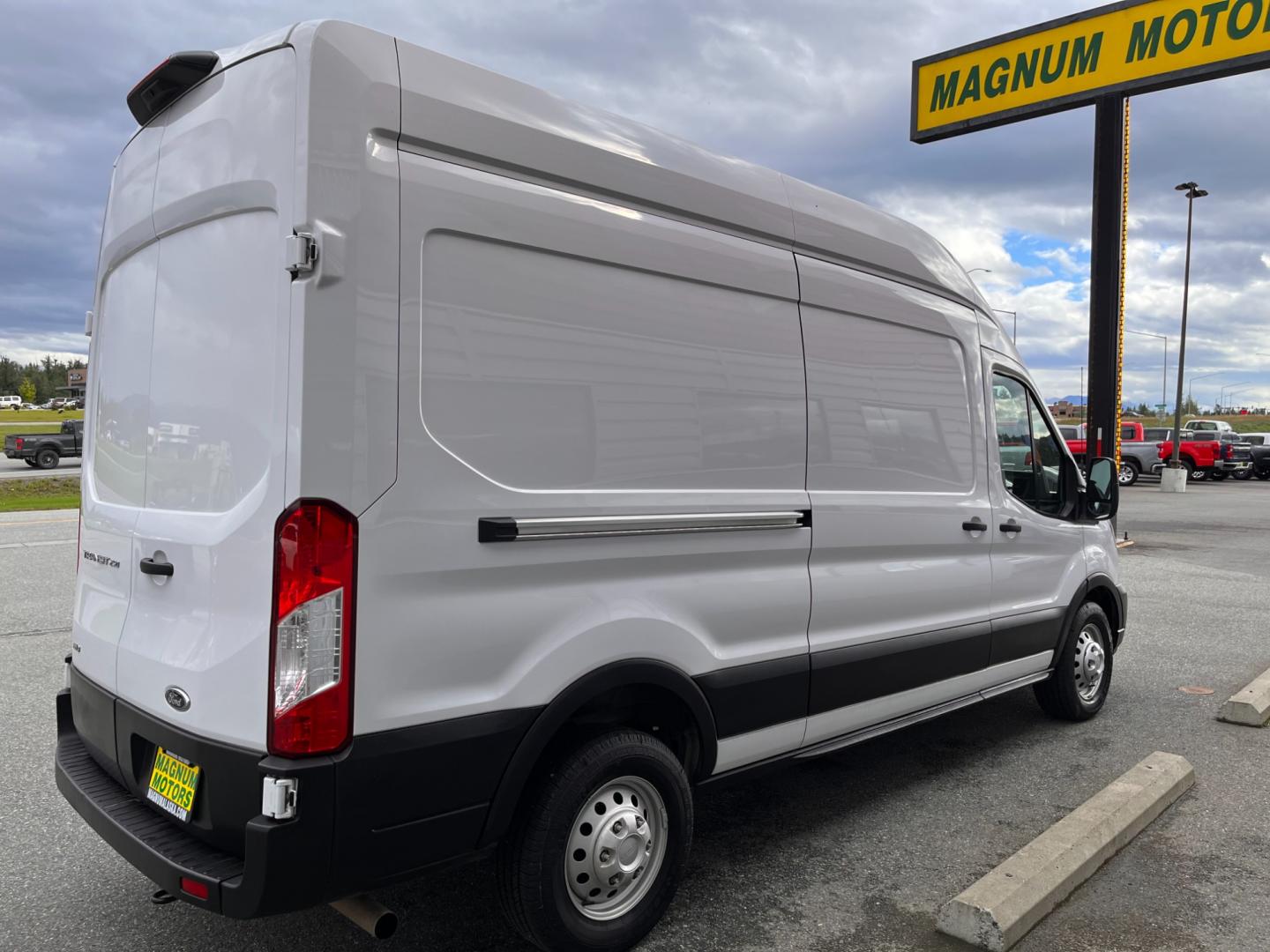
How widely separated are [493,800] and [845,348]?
2.26 metres

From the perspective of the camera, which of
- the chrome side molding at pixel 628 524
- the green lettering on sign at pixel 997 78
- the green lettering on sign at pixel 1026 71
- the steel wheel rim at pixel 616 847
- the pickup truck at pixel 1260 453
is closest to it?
the chrome side molding at pixel 628 524

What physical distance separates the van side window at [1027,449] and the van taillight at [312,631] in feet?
11.6

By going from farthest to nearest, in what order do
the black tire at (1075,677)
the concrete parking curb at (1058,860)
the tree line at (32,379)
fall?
the tree line at (32,379) → the black tire at (1075,677) → the concrete parking curb at (1058,860)

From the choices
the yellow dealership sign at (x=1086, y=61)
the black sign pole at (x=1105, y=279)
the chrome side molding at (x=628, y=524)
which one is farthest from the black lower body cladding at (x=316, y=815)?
the yellow dealership sign at (x=1086, y=61)

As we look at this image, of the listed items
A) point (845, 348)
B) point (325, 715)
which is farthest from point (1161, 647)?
point (325, 715)

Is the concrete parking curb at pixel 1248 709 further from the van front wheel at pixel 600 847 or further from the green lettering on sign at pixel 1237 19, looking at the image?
the green lettering on sign at pixel 1237 19

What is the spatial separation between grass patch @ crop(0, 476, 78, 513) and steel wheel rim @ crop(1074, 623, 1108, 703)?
16.5 m

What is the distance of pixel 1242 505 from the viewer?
23484mm

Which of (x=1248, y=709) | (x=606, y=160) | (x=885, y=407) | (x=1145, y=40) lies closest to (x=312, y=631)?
(x=606, y=160)

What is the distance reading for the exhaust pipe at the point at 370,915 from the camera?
2580 mm

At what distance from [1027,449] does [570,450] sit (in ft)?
10.2

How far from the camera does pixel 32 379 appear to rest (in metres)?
114

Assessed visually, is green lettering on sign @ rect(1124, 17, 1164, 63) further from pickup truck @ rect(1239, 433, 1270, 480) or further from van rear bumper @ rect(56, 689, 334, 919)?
pickup truck @ rect(1239, 433, 1270, 480)

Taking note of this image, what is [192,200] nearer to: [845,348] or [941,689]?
[845,348]
